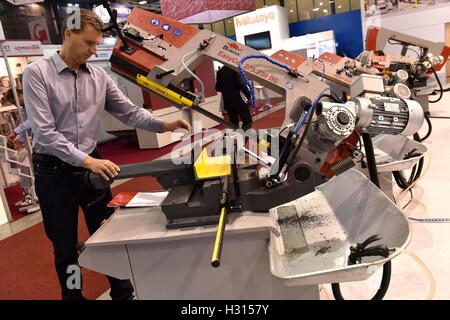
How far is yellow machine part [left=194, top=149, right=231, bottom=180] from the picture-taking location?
1210 mm

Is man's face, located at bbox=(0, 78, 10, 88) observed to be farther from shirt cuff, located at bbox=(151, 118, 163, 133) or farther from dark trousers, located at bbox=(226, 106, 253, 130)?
shirt cuff, located at bbox=(151, 118, 163, 133)

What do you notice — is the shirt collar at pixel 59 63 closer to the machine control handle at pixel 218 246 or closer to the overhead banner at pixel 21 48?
the machine control handle at pixel 218 246

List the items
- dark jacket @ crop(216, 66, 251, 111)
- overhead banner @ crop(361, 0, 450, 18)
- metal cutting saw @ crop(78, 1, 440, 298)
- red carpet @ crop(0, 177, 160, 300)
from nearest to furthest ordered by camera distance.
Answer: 1. metal cutting saw @ crop(78, 1, 440, 298)
2. red carpet @ crop(0, 177, 160, 300)
3. dark jacket @ crop(216, 66, 251, 111)
4. overhead banner @ crop(361, 0, 450, 18)

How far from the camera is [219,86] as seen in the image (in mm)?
5254

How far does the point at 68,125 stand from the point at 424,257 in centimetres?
200

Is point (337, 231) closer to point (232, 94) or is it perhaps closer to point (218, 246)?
point (218, 246)

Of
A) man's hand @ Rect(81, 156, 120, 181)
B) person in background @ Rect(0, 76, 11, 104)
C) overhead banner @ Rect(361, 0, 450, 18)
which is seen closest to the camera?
man's hand @ Rect(81, 156, 120, 181)

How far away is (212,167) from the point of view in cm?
124

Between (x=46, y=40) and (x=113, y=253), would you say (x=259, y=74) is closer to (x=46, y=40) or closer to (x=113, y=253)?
(x=113, y=253)

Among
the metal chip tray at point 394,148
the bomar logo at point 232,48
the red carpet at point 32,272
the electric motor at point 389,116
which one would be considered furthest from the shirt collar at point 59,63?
the metal chip tray at point 394,148

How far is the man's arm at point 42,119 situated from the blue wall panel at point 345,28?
464 inches

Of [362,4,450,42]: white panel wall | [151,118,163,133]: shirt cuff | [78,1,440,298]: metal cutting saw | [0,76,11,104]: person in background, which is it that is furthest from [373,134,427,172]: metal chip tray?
[362,4,450,42]: white panel wall

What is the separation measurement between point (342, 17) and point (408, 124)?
11997 mm

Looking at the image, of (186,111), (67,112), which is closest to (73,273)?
(67,112)
